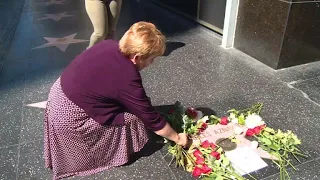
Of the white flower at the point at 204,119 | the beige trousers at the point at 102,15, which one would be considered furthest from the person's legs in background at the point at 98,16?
the white flower at the point at 204,119

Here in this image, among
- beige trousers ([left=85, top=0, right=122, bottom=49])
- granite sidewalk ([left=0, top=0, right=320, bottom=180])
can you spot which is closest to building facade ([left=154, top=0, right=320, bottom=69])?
granite sidewalk ([left=0, top=0, right=320, bottom=180])

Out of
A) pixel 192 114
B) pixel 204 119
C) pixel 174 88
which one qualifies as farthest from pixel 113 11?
pixel 204 119

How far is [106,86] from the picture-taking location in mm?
1837

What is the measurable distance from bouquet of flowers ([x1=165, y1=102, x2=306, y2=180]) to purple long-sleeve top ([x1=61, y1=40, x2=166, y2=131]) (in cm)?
45

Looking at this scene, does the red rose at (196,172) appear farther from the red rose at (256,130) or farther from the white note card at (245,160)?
the red rose at (256,130)

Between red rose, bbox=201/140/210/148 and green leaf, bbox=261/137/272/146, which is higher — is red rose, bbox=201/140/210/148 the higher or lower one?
the higher one

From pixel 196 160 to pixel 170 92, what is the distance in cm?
125

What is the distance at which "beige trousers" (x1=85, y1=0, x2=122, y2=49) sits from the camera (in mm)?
3215

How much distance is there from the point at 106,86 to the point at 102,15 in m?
1.66

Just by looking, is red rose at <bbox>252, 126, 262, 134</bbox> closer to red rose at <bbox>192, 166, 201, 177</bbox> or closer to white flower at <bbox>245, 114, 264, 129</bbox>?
white flower at <bbox>245, 114, 264, 129</bbox>

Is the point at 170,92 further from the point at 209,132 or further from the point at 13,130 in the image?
the point at 13,130

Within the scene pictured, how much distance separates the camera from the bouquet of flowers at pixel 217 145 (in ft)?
7.00

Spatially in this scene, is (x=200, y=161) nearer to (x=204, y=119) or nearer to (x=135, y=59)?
(x=204, y=119)

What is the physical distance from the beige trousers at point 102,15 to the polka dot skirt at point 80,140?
1397 mm
